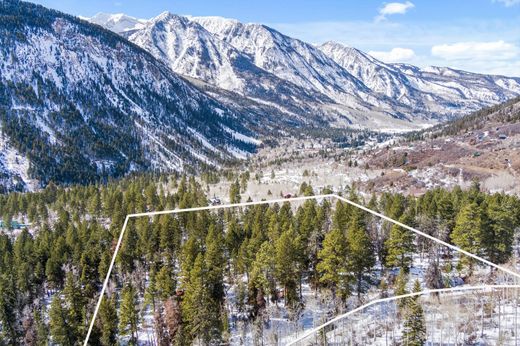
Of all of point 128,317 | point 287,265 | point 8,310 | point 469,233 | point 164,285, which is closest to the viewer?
point 128,317

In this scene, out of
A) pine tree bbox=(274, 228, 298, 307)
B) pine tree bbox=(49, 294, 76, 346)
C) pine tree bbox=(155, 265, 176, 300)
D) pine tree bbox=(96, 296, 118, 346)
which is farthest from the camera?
pine tree bbox=(155, 265, 176, 300)

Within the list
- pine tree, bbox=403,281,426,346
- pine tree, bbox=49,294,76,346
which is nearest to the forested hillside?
pine tree, bbox=49,294,76,346

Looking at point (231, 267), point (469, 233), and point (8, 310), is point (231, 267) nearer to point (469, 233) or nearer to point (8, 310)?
point (8, 310)

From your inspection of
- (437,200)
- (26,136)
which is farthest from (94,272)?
(26,136)

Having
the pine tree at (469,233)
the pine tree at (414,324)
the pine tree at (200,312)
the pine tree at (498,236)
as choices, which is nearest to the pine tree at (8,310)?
the pine tree at (200,312)

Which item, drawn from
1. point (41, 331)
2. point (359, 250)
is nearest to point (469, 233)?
point (359, 250)

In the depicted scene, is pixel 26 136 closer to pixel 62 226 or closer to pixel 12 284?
pixel 62 226

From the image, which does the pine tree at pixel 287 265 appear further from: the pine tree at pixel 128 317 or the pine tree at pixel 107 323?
the pine tree at pixel 107 323

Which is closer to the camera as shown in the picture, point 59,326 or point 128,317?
point 128,317

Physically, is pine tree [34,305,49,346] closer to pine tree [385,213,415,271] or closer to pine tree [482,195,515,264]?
pine tree [385,213,415,271]
